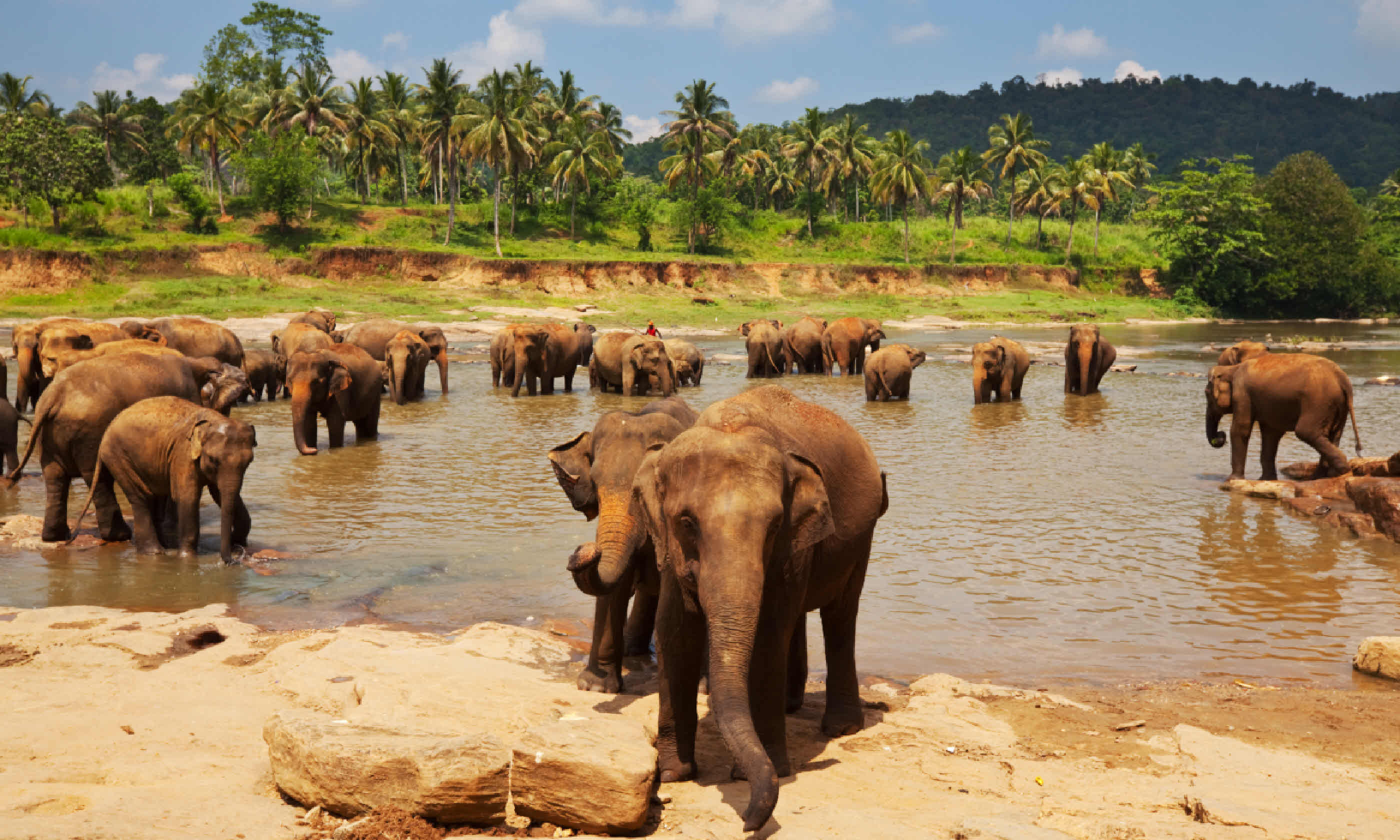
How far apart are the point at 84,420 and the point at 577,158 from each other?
5878 cm

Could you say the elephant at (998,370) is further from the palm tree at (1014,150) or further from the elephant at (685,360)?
the palm tree at (1014,150)

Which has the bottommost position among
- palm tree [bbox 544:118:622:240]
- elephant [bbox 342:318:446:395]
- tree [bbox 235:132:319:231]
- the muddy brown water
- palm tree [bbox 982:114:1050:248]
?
the muddy brown water

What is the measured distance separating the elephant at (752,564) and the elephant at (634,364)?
1837 centimetres

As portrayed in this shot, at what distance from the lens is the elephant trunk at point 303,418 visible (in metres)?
16.8

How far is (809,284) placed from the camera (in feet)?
224

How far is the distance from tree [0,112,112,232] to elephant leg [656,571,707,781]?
58.1 m

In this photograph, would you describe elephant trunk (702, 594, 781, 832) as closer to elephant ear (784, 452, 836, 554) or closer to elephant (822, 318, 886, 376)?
elephant ear (784, 452, 836, 554)

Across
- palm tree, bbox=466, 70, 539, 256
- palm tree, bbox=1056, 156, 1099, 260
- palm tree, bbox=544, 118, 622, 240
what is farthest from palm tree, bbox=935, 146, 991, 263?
palm tree, bbox=466, 70, 539, 256

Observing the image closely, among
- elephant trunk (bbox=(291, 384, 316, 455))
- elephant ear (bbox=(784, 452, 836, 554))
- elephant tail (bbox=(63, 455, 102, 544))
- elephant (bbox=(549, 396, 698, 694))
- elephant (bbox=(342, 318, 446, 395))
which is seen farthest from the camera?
elephant (bbox=(342, 318, 446, 395))

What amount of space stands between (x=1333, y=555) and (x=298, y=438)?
13.8 m

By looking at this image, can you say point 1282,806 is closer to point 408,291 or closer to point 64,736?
point 64,736

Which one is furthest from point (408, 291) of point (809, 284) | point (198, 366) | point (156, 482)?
point (156, 482)

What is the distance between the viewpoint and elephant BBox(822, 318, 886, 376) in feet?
108

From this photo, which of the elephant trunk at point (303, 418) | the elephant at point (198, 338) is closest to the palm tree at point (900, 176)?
the elephant at point (198, 338)
